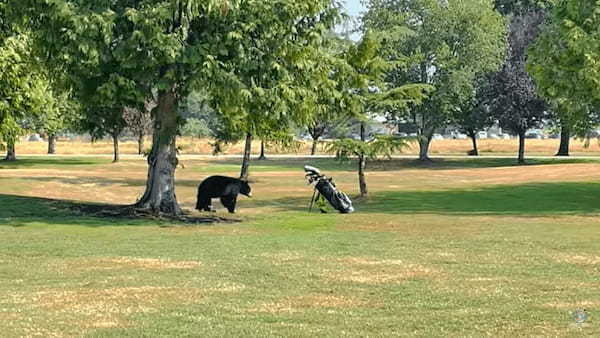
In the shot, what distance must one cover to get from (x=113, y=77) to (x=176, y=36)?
2039mm

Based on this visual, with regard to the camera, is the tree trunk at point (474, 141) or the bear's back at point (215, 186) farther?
the tree trunk at point (474, 141)

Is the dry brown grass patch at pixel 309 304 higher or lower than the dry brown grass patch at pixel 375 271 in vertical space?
higher

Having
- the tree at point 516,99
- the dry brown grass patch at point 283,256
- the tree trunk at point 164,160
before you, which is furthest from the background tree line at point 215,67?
the tree at point 516,99

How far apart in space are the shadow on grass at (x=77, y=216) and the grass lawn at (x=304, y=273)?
10 centimetres

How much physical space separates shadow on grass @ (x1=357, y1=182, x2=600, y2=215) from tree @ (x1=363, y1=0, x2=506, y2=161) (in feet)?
88.9

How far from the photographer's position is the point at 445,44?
71.5 m

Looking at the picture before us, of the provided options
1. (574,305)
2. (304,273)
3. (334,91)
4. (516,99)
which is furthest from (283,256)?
(516,99)

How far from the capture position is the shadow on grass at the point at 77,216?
24.8 m

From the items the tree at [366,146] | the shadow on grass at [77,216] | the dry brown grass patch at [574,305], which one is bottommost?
the shadow on grass at [77,216]

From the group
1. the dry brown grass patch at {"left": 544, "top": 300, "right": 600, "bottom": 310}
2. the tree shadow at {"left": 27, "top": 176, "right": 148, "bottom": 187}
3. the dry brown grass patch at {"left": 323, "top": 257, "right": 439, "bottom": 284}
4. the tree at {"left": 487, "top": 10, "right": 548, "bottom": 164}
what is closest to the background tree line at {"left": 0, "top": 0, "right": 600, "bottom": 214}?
the tree shadow at {"left": 27, "top": 176, "right": 148, "bottom": 187}

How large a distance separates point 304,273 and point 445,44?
194ft

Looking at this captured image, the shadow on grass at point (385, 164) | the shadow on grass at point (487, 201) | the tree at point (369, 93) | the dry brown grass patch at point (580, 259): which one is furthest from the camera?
the shadow on grass at point (385, 164)

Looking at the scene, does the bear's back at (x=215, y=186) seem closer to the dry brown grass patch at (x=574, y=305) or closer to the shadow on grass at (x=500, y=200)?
the shadow on grass at (x=500, y=200)

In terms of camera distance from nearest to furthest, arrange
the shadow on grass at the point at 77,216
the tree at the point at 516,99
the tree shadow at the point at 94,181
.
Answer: the shadow on grass at the point at 77,216 < the tree shadow at the point at 94,181 < the tree at the point at 516,99
